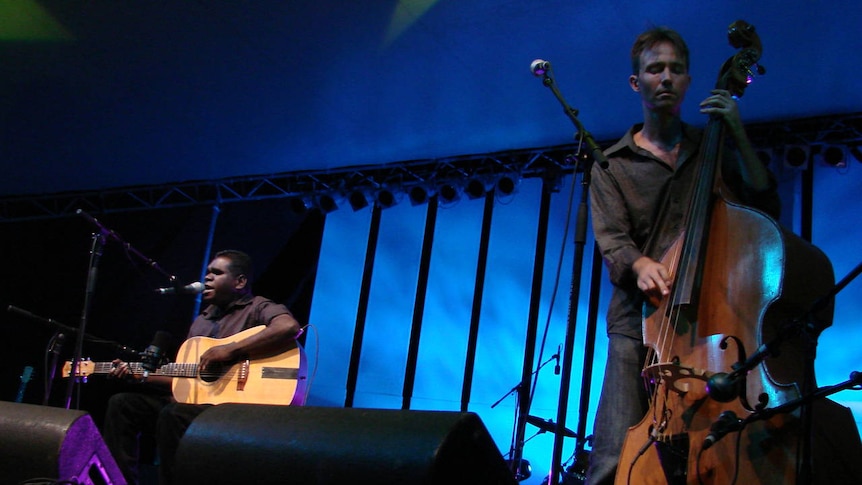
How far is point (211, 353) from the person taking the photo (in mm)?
4926

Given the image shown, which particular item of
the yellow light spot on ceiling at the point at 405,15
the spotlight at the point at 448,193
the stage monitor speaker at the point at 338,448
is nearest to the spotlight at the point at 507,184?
the spotlight at the point at 448,193

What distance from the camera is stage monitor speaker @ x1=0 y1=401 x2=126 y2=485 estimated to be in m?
2.13

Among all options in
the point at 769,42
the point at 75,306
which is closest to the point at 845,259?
the point at 769,42

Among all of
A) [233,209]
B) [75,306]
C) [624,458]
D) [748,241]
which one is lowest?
[624,458]

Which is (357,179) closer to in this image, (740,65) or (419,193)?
(419,193)

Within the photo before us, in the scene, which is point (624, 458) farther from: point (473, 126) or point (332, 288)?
point (332, 288)

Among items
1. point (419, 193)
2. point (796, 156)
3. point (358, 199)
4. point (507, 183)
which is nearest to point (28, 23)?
point (358, 199)

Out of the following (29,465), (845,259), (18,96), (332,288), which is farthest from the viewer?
(332,288)

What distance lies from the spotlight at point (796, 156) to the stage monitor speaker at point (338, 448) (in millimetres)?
5887

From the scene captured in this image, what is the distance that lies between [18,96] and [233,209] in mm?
2731

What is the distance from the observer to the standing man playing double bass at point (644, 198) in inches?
88.4

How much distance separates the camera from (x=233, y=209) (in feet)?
29.8

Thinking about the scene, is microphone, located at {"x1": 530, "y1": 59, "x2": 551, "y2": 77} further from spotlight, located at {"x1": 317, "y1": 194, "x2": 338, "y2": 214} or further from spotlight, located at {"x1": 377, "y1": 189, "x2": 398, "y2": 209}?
spotlight, located at {"x1": 317, "y1": 194, "x2": 338, "y2": 214}

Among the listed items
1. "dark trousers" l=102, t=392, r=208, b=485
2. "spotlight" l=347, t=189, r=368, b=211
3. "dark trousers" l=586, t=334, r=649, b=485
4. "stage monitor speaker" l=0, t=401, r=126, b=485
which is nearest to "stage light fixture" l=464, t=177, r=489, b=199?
"spotlight" l=347, t=189, r=368, b=211
